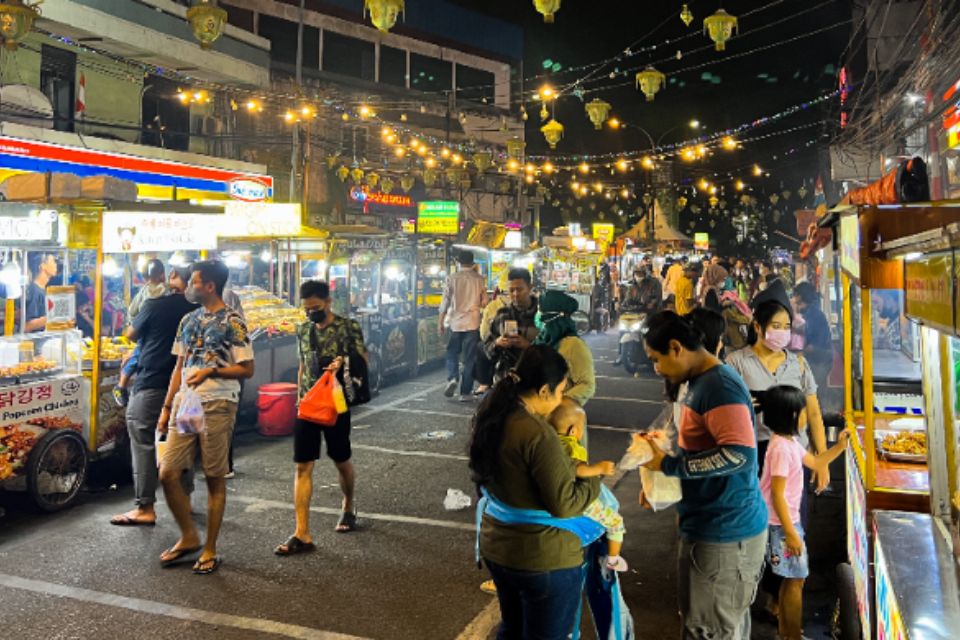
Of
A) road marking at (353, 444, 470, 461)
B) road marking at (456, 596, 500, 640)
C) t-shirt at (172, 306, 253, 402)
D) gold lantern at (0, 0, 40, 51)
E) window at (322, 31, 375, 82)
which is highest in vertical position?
window at (322, 31, 375, 82)

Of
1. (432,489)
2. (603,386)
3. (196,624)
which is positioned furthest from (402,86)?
(196,624)

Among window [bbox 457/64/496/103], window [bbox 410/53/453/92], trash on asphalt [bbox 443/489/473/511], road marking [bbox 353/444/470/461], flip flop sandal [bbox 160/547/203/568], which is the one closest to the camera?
flip flop sandal [bbox 160/547/203/568]

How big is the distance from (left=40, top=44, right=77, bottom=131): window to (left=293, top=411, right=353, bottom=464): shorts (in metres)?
15.6

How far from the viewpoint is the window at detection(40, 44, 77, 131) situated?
1752 centimetres

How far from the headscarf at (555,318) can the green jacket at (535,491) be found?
2257 mm

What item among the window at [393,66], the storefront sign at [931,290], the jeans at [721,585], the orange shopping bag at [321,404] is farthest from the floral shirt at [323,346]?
the window at [393,66]

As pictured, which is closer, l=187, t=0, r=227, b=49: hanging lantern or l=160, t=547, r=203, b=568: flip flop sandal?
l=160, t=547, r=203, b=568: flip flop sandal

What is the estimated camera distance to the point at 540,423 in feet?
9.62

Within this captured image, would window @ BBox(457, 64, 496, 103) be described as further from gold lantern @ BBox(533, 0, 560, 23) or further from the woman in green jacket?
the woman in green jacket

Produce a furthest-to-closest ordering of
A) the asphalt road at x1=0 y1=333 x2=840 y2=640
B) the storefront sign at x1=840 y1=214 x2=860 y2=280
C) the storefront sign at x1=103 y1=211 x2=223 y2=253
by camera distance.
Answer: the storefront sign at x1=103 y1=211 x2=223 y2=253 < the asphalt road at x1=0 y1=333 x2=840 y2=640 < the storefront sign at x1=840 y1=214 x2=860 y2=280

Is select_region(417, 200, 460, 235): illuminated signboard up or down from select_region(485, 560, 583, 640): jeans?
up

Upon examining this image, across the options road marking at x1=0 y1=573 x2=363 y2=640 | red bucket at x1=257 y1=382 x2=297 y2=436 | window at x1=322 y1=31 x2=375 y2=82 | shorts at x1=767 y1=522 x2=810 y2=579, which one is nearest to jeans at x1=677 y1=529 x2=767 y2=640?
shorts at x1=767 y1=522 x2=810 y2=579

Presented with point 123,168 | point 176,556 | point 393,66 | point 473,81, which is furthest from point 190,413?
point 473,81

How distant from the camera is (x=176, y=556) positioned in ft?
17.5
